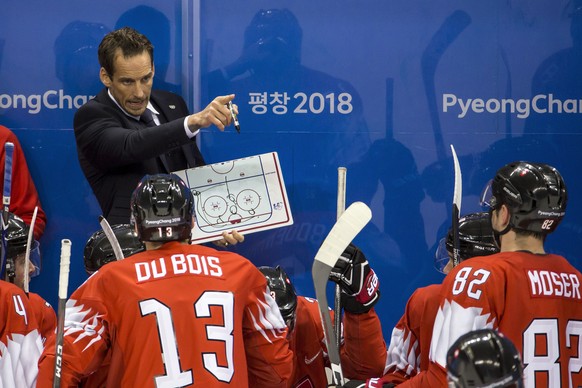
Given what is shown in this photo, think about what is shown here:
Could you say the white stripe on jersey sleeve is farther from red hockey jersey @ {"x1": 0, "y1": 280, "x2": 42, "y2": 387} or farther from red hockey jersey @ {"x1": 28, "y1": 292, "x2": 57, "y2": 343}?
red hockey jersey @ {"x1": 28, "y1": 292, "x2": 57, "y2": 343}

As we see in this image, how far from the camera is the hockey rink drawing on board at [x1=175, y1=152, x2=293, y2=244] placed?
4.97 m

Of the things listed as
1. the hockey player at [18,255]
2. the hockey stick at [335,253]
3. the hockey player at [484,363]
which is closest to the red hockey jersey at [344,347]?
the hockey stick at [335,253]

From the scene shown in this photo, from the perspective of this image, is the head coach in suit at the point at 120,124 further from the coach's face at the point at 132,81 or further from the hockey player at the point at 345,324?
the hockey player at the point at 345,324

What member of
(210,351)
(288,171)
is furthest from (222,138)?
(210,351)

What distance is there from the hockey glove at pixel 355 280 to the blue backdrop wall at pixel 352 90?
1187 millimetres

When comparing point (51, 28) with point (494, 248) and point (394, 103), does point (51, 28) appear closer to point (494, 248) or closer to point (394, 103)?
point (394, 103)

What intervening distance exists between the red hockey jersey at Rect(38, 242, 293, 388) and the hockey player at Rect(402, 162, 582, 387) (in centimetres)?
62

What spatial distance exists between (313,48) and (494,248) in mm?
1743

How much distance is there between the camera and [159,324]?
3.25m

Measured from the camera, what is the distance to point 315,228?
5.34 m

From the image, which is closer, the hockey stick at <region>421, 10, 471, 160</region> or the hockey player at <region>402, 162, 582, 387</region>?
the hockey player at <region>402, 162, 582, 387</region>

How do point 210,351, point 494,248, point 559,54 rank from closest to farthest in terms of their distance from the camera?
1. point 210,351
2. point 494,248
3. point 559,54

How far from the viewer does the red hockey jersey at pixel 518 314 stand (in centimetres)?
322

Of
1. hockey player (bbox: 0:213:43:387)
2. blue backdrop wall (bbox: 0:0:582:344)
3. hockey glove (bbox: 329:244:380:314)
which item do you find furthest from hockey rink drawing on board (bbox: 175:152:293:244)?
hockey player (bbox: 0:213:43:387)
